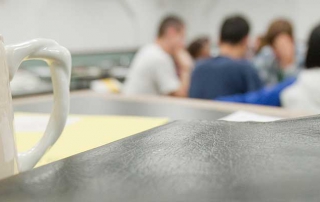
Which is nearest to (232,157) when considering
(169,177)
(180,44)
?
(169,177)

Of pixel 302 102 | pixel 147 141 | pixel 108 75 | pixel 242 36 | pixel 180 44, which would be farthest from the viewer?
pixel 108 75

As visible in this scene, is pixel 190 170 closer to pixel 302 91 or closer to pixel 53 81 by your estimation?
pixel 53 81

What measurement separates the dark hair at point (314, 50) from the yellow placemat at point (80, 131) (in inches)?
55.4

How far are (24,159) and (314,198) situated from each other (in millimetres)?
255

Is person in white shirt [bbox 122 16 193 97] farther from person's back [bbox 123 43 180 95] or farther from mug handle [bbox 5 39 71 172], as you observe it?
mug handle [bbox 5 39 71 172]

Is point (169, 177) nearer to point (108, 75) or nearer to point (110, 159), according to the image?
point (110, 159)

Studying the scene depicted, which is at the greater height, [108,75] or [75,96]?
[75,96]

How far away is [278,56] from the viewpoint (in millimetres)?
3705

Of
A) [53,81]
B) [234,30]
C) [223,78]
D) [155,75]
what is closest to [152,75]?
[155,75]

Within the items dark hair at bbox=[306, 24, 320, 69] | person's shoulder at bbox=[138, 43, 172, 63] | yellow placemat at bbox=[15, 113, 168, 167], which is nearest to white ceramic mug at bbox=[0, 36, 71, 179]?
yellow placemat at bbox=[15, 113, 168, 167]

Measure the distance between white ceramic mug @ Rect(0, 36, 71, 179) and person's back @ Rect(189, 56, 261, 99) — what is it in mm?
2243

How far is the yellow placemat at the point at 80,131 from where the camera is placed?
57 centimetres

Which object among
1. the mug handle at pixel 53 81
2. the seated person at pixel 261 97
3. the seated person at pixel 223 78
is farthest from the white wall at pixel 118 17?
the mug handle at pixel 53 81

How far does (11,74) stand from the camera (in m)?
0.37
